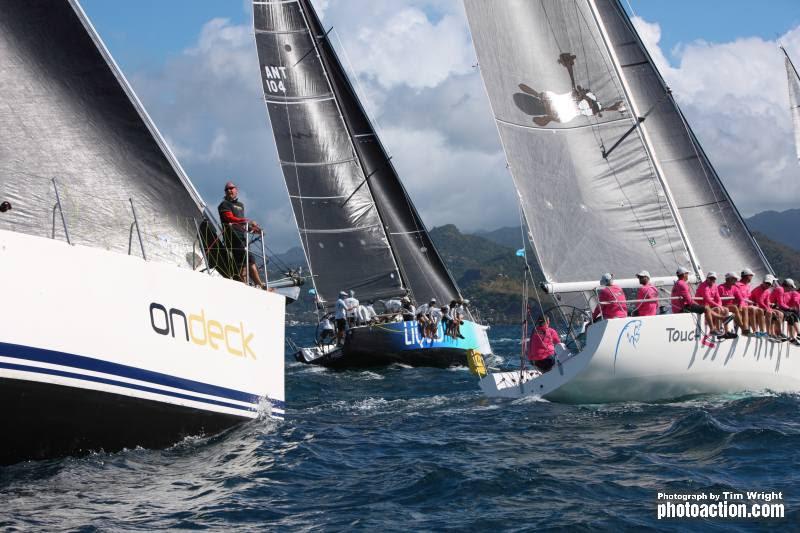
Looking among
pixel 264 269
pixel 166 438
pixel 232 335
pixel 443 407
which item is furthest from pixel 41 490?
pixel 443 407

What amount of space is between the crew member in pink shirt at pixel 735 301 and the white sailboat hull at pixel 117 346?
21.5ft

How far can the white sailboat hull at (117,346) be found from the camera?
7988 mm

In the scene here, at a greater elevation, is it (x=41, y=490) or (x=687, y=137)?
(x=687, y=137)

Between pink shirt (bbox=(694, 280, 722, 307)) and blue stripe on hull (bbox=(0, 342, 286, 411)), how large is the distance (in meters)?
6.40

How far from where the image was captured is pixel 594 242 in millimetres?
15844

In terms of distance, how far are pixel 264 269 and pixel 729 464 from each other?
5.50m

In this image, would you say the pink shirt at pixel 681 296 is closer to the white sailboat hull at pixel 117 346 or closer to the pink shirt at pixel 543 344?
the pink shirt at pixel 543 344

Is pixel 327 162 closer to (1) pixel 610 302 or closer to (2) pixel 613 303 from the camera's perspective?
(2) pixel 613 303

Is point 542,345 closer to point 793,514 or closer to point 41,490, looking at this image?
point 793,514

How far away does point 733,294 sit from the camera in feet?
45.7

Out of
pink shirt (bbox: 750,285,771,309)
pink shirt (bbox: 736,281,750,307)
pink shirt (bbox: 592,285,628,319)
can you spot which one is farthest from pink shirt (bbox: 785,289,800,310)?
pink shirt (bbox: 592,285,628,319)

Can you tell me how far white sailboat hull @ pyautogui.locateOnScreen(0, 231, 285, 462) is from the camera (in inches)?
314

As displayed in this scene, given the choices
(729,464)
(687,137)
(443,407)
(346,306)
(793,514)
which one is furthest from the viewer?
(346,306)

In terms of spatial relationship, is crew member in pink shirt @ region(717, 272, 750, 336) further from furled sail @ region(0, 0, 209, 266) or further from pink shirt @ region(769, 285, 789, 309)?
furled sail @ region(0, 0, 209, 266)
